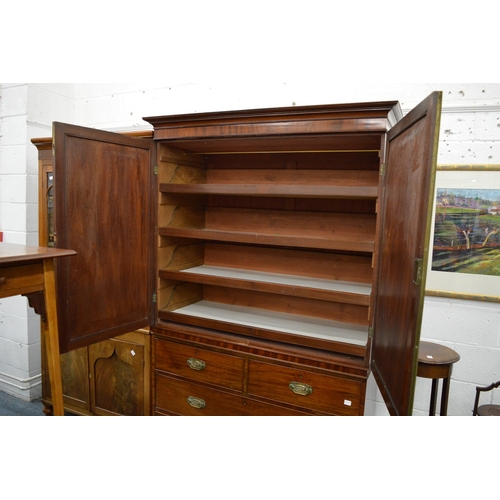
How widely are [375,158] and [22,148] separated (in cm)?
233

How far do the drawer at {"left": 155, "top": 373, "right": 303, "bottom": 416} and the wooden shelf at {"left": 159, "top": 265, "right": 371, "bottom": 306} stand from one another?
1.84 feet

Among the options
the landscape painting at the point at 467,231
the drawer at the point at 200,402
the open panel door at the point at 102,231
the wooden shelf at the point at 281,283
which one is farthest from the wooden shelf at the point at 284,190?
the drawer at the point at 200,402

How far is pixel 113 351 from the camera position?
2.24m

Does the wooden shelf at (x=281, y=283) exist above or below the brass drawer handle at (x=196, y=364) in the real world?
above

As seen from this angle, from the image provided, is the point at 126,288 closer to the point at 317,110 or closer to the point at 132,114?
the point at 317,110

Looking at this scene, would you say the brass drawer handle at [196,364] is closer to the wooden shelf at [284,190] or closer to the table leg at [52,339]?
the table leg at [52,339]

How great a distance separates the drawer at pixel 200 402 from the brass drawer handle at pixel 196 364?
0.09 m

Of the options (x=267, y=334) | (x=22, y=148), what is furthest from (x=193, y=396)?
(x=22, y=148)

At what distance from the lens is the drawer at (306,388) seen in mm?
1738

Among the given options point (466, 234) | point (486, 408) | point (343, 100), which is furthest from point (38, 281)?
point (486, 408)

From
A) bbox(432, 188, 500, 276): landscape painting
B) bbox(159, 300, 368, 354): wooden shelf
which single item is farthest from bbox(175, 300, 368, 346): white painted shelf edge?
bbox(432, 188, 500, 276): landscape painting

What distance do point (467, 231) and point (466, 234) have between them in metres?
0.02

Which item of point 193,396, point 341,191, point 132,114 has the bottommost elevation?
point 193,396

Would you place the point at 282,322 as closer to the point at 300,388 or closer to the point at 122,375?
the point at 300,388
